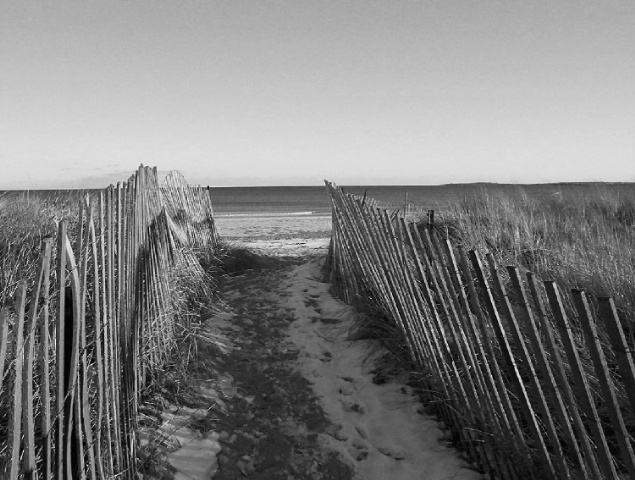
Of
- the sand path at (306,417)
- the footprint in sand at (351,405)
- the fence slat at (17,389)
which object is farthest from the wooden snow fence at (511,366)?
the fence slat at (17,389)

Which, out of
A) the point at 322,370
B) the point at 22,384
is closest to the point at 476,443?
the point at 322,370

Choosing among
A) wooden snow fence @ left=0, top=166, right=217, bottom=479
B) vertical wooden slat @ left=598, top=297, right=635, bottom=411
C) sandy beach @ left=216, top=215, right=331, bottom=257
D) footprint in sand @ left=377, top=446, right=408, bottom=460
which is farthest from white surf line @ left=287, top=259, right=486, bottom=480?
sandy beach @ left=216, top=215, right=331, bottom=257

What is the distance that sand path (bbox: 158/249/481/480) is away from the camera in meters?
2.69

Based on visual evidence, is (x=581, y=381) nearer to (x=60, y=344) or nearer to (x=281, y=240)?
(x=60, y=344)

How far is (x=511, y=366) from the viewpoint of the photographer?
6.84ft

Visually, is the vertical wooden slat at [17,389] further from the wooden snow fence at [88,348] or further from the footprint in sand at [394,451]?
the footprint in sand at [394,451]

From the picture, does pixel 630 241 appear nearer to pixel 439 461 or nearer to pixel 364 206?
pixel 364 206

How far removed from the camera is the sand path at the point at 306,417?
106 inches

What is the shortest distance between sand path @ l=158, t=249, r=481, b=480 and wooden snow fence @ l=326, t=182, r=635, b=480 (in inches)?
11.0

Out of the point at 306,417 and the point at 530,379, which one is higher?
the point at 530,379

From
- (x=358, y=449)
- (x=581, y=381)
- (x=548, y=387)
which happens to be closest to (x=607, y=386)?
(x=581, y=381)

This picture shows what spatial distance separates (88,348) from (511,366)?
2.00 m

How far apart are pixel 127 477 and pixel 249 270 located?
5203 millimetres

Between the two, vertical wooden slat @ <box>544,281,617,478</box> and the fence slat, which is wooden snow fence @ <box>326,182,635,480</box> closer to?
vertical wooden slat @ <box>544,281,617,478</box>
